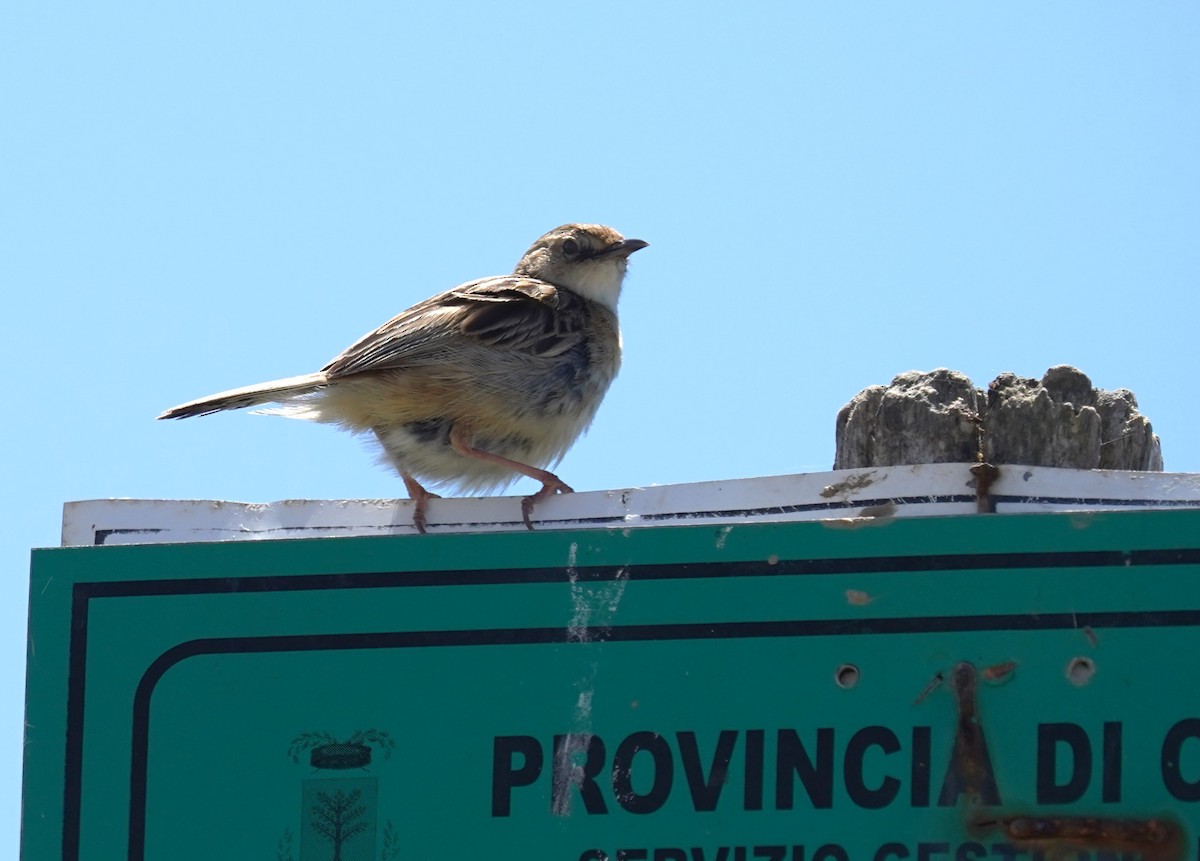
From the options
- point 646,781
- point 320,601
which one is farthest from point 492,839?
point 320,601

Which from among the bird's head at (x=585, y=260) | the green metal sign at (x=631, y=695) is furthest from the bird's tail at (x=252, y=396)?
the green metal sign at (x=631, y=695)

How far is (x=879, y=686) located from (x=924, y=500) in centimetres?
39

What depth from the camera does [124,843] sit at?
2916 mm

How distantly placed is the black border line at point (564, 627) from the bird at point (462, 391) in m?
2.34

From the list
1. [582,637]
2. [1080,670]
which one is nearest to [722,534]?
[582,637]

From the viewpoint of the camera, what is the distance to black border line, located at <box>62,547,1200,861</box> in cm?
267

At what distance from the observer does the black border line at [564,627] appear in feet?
8.77

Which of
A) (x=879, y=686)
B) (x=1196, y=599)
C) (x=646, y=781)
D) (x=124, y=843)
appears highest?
(x=1196, y=599)

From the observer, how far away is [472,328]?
18.8ft

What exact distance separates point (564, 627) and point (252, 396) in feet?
10.0

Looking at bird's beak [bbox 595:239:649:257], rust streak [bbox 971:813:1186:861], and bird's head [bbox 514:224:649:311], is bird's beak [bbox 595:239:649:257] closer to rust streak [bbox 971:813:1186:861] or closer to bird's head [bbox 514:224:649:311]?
bird's head [bbox 514:224:649:311]

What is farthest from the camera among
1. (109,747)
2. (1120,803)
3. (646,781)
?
(109,747)

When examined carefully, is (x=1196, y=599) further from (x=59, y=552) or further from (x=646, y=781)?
(x=59, y=552)

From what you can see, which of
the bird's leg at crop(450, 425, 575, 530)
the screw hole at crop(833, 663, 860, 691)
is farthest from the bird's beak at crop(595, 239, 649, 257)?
the screw hole at crop(833, 663, 860, 691)
